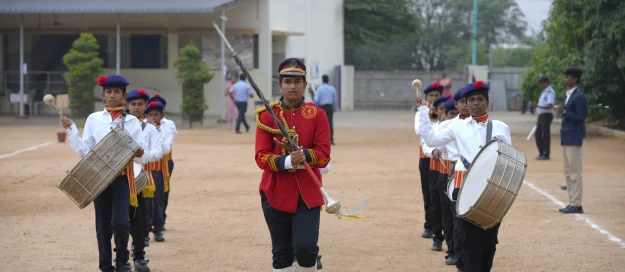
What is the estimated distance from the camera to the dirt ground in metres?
8.94

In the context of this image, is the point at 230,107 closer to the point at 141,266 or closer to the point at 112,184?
the point at 141,266

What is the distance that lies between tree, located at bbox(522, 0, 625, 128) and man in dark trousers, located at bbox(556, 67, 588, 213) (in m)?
10.6

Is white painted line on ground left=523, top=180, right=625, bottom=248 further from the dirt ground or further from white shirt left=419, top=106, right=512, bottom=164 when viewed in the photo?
white shirt left=419, top=106, right=512, bottom=164

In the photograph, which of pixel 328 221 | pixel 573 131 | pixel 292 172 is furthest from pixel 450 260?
pixel 573 131

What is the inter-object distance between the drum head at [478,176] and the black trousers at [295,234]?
102 centimetres

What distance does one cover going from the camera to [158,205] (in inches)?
395

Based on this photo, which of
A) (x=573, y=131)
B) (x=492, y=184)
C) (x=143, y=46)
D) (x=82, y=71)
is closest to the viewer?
(x=492, y=184)

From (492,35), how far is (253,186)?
61.0 m

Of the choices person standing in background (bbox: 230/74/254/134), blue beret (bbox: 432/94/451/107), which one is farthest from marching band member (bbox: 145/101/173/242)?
person standing in background (bbox: 230/74/254/134)

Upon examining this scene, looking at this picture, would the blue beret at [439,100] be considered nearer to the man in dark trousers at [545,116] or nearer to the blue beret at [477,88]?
the blue beret at [477,88]

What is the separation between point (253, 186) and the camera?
48.4 ft

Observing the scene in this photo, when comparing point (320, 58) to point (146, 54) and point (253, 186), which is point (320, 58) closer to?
point (146, 54)

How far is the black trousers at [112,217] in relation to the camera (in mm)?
7586

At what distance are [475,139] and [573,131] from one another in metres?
5.98
